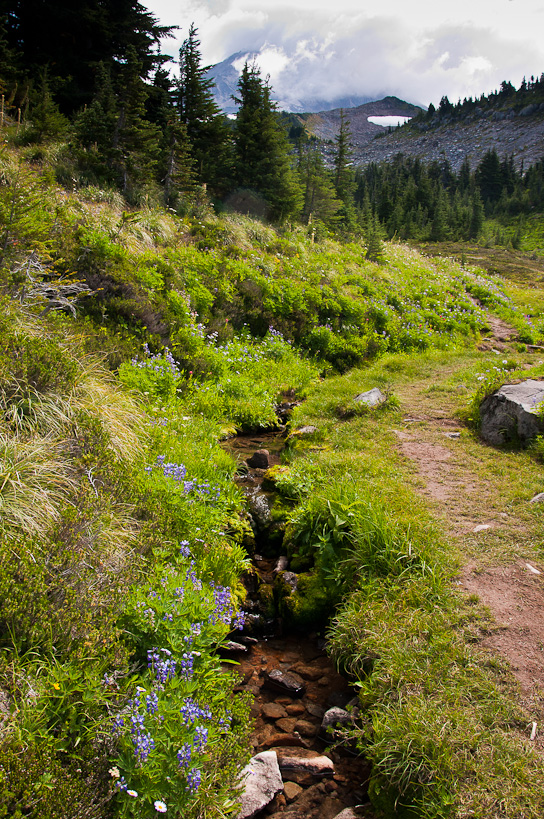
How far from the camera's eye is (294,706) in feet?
11.5

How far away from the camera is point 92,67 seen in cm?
1563

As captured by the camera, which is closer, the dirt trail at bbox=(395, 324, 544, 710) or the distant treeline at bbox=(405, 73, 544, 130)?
the dirt trail at bbox=(395, 324, 544, 710)

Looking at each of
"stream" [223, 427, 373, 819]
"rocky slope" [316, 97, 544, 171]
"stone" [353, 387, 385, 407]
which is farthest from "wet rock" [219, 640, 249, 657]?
"rocky slope" [316, 97, 544, 171]

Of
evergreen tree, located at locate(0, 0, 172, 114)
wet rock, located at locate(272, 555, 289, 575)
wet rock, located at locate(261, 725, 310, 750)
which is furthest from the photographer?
evergreen tree, located at locate(0, 0, 172, 114)

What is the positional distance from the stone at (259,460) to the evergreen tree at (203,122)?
42.7 ft

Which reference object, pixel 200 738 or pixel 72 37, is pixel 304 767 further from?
pixel 72 37

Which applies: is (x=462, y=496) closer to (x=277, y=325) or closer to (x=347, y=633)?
(x=347, y=633)

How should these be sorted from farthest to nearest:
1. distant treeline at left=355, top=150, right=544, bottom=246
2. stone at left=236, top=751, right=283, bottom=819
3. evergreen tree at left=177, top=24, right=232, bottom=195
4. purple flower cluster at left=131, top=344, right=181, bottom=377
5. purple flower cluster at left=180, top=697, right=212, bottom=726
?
1. distant treeline at left=355, top=150, right=544, bottom=246
2. evergreen tree at left=177, top=24, right=232, bottom=195
3. purple flower cluster at left=131, top=344, right=181, bottom=377
4. stone at left=236, top=751, right=283, bottom=819
5. purple flower cluster at left=180, top=697, right=212, bottom=726

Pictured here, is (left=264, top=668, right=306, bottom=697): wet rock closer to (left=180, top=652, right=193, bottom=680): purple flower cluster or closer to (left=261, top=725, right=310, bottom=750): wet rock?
(left=261, top=725, right=310, bottom=750): wet rock

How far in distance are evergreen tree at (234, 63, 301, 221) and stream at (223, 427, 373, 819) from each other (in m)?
15.4

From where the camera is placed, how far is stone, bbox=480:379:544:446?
641cm

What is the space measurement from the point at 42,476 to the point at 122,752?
2049 mm

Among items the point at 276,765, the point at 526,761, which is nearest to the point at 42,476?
the point at 276,765

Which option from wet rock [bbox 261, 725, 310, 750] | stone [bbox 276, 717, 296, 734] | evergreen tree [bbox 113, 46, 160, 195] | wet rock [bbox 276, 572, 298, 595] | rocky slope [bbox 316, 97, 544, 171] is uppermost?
rocky slope [bbox 316, 97, 544, 171]
